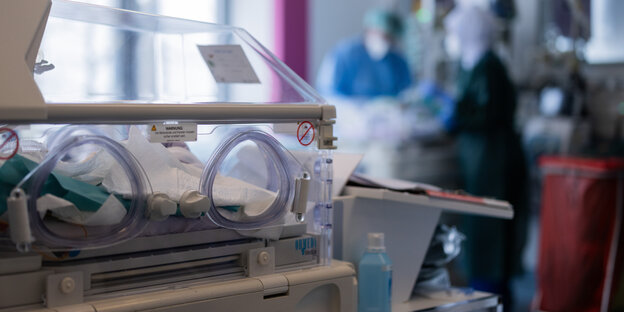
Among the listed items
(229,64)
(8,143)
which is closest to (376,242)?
(229,64)

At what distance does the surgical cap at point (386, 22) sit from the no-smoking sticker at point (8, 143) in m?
3.83

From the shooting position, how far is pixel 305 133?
4.59ft

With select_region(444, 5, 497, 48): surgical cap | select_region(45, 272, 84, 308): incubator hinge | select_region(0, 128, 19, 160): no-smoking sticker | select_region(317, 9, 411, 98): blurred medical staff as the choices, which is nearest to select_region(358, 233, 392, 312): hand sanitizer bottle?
select_region(45, 272, 84, 308): incubator hinge

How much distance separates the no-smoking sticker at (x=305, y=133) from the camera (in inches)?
54.7

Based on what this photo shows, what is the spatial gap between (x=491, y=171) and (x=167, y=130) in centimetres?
287

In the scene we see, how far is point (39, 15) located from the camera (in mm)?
1143

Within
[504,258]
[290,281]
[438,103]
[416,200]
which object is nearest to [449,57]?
[438,103]

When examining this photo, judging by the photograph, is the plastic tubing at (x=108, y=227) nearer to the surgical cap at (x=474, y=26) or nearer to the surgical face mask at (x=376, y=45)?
the surgical cap at (x=474, y=26)

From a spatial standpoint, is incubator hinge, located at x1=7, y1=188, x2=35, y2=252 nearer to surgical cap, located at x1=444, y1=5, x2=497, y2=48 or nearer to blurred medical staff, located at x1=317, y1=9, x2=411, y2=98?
surgical cap, located at x1=444, y1=5, x2=497, y2=48

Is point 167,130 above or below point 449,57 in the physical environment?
below

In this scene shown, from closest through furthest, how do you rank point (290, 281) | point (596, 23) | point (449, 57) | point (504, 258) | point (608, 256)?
point (290, 281), point (608, 256), point (504, 258), point (596, 23), point (449, 57)

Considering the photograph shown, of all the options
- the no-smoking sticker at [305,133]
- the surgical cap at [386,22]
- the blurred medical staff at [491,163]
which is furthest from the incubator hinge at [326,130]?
the surgical cap at [386,22]

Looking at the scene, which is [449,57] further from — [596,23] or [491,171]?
[491,171]

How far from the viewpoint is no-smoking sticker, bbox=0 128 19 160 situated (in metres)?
1.04
